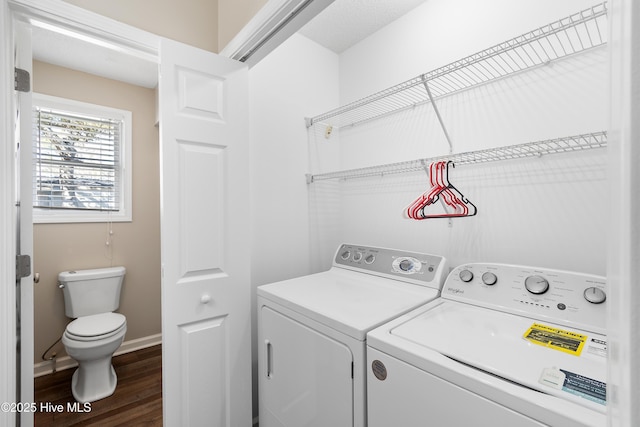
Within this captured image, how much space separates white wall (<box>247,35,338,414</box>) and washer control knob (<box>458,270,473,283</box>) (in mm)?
1075

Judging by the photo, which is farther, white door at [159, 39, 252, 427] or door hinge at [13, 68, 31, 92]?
white door at [159, 39, 252, 427]

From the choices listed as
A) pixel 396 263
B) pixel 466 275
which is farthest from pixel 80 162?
pixel 466 275

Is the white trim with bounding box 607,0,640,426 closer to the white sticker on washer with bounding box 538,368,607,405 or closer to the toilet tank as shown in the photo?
the white sticker on washer with bounding box 538,368,607,405

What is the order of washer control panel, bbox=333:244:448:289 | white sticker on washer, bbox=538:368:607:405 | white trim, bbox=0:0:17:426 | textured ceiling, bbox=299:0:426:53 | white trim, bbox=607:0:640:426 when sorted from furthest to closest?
textured ceiling, bbox=299:0:426:53, washer control panel, bbox=333:244:448:289, white trim, bbox=0:0:17:426, white sticker on washer, bbox=538:368:607:405, white trim, bbox=607:0:640:426

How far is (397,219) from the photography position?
6.30ft

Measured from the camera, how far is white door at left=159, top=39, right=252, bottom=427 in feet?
4.40

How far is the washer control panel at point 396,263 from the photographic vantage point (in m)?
1.44

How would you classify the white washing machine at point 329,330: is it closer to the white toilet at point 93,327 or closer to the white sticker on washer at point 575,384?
the white sticker on washer at point 575,384

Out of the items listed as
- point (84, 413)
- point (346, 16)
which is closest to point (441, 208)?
point (346, 16)

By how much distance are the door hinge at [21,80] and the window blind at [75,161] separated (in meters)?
1.71

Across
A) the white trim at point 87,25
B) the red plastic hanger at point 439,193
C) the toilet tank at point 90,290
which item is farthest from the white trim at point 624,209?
the toilet tank at point 90,290

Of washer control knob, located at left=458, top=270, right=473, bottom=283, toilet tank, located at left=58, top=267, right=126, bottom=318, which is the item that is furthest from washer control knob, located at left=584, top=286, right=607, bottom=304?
toilet tank, located at left=58, top=267, right=126, bottom=318

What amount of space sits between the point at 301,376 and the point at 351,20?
218cm

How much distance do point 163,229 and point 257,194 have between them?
0.65 metres
